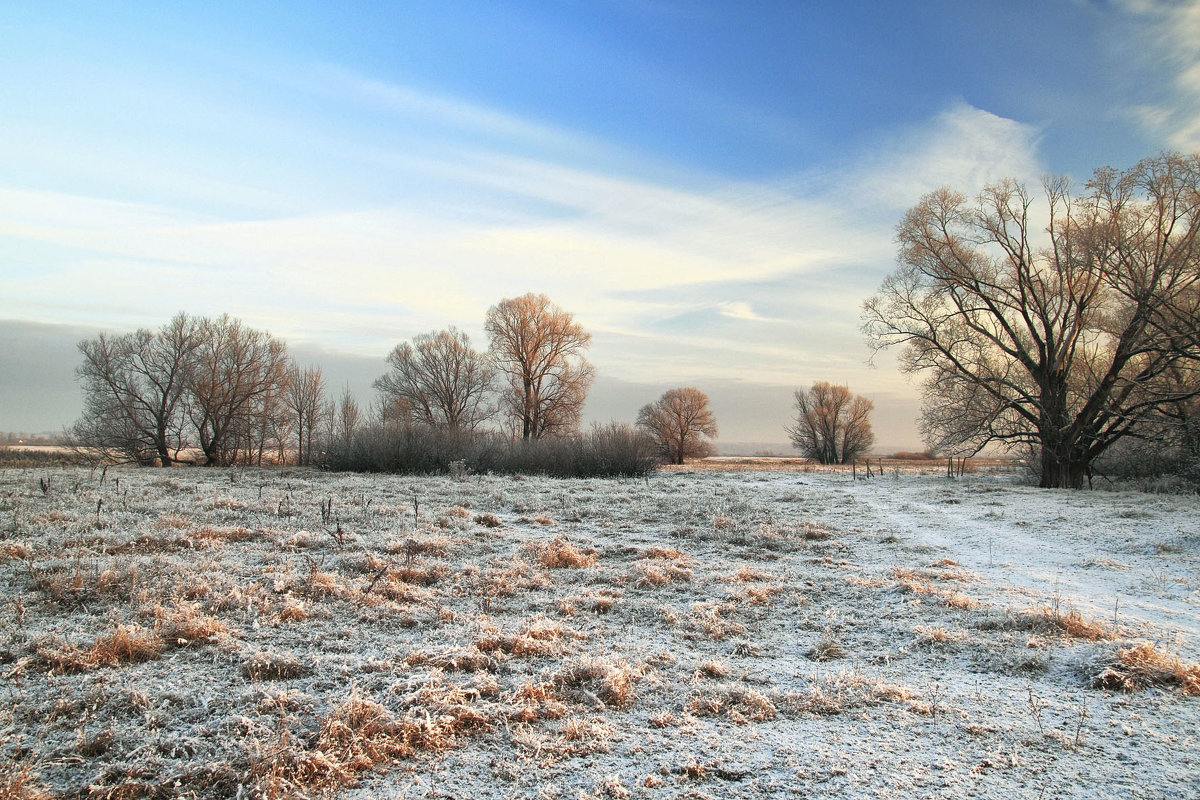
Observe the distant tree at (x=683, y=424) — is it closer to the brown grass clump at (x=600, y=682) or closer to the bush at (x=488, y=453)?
the bush at (x=488, y=453)

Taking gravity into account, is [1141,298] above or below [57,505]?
above

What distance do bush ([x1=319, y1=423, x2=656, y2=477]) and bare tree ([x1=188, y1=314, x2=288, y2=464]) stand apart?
8.06 metres

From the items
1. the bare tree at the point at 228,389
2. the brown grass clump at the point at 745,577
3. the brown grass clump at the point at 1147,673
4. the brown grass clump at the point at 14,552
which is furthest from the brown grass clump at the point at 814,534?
the bare tree at the point at 228,389

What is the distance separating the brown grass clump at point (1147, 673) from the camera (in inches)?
157

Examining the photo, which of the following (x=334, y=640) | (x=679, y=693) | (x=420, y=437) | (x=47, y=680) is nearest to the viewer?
(x=47, y=680)

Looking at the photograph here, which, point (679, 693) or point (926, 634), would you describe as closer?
point (679, 693)

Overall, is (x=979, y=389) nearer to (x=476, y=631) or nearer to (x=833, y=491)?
(x=833, y=491)

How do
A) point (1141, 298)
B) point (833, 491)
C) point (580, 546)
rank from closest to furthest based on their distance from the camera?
point (580, 546) < point (1141, 298) < point (833, 491)

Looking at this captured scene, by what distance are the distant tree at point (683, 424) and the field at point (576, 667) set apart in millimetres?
46220

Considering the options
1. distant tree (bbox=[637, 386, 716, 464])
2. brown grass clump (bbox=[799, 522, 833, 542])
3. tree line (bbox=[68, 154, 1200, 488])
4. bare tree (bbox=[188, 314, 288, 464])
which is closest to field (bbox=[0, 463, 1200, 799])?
brown grass clump (bbox=[799, 522, 833, 542])

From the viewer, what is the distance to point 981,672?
14.6 ft

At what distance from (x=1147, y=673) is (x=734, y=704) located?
2.92 metres

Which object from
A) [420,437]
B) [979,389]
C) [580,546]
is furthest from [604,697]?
[420,437]

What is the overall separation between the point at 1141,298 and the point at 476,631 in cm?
2074
